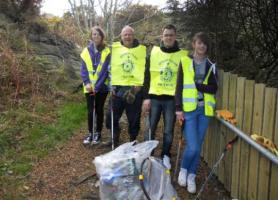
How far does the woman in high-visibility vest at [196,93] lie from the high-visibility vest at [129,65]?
1019mm

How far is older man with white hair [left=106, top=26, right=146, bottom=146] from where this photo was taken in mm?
6391

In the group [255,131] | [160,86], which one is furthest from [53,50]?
[255,131]

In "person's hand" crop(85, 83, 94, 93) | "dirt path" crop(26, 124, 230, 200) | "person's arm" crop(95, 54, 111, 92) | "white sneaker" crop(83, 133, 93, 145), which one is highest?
"person's arm" crop(95, 54, 111, 92)

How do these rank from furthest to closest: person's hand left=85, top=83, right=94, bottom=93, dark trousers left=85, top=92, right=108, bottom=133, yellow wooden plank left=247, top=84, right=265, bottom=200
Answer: dark trousers left=85, top=92, right=108, bottom=133, person's hand left=85, top=83, right=94, bottom=93, yellow wooden plank left=247, top=84, right=265, bottom=200

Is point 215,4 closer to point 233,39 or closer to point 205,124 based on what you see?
point 233,39

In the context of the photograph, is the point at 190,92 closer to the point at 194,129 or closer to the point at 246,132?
the point at 194,129

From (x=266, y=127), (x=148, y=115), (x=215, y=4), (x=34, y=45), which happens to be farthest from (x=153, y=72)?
(x=34, y=45)

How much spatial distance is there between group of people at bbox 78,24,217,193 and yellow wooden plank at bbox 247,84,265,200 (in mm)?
794

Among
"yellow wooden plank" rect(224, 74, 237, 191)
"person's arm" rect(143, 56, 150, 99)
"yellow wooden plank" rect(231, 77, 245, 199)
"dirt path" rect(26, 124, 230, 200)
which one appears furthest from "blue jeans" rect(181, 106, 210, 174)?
"person's arm" rect(143, 56, 150, 99)

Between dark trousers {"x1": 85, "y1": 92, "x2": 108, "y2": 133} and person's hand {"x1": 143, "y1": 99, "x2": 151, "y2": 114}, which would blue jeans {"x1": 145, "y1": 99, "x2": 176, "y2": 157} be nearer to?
person's hand {"x1": 143, "y1": 99, "x2": 151, "y2": 114}

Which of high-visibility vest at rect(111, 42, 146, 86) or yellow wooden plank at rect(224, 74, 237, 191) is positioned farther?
high-visibility vest at rect(111, 42, 146, 86)

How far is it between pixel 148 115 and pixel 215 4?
1.96 meters

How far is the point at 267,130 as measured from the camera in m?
4.48

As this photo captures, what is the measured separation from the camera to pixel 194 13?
21.9 ft
